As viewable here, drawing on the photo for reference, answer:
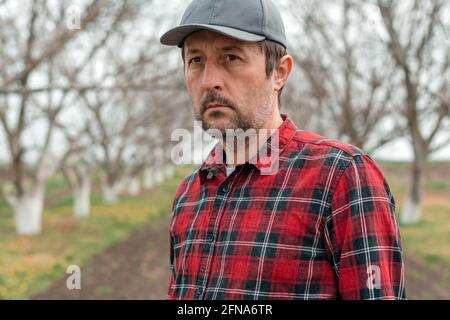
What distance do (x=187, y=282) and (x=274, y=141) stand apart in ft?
1.88

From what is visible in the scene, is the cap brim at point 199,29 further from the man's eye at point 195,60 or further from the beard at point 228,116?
the beard at point 228,116

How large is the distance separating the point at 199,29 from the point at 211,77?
172 mm

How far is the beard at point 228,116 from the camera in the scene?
5.93 feet

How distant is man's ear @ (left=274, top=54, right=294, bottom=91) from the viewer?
1.91m

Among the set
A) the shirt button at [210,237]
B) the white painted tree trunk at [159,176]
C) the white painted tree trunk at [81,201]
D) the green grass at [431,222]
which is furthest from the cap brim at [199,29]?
the white painted tree trunk at [159,176]

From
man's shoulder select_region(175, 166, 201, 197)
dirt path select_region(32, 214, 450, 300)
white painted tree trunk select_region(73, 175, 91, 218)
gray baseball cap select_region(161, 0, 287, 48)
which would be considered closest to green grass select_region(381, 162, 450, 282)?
dirt path select_region(32, 214, 450, 300)

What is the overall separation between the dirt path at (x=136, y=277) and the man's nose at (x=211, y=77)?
700 cm

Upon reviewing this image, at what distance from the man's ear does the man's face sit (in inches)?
3.5

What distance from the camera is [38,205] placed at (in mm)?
14445

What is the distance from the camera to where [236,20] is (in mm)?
1739

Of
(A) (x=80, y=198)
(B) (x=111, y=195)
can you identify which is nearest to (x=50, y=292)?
(A) (x=80, y=198)
